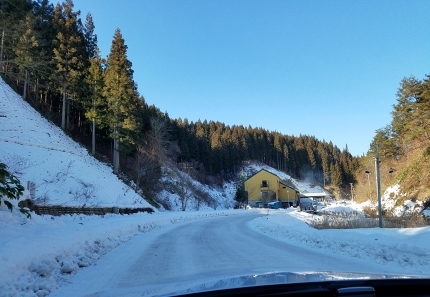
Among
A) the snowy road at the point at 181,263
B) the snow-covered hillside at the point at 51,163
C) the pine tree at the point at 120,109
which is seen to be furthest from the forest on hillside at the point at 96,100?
the snowy road at the point at 181,263

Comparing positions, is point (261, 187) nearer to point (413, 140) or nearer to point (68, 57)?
point (413, 140)

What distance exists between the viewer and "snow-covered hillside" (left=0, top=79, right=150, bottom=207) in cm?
2289

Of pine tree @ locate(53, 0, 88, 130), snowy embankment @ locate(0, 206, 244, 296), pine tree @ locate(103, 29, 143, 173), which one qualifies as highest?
pine tree @ locate(53, 0, 88, 130)

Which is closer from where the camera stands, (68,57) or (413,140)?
(413,140)

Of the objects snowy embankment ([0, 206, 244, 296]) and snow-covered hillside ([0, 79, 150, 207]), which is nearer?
snowy embankment ([0, 206, 244, 296])

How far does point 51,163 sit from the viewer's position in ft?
89.5

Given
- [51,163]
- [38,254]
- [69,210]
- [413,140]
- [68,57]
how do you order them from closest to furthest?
[38,254] → [69,210] → [51,163] → [413,140] → [68,57]

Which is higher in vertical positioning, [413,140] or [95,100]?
[95,100]

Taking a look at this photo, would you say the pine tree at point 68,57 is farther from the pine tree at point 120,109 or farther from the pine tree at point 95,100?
the pine tree at point 120,109

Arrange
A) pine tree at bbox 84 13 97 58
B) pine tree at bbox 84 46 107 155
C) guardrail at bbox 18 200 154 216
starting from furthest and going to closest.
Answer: pine tree at bbox 84 13 97 58, pine tree at bbox 84 46 107 155, guardrail at bbox 18 200 154 216

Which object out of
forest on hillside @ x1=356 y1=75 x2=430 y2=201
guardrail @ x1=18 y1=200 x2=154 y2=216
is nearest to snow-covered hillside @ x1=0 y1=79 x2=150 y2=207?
guardrail @ x1=18 y1=200 x2=154 y2=216

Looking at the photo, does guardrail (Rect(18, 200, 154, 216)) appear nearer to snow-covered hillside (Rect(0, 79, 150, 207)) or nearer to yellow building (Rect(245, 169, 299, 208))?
snow-covered hillside (Rect(0, 79, 150, 207))

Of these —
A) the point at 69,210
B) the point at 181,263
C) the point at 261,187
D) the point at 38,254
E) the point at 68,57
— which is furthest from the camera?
the point at 261,187

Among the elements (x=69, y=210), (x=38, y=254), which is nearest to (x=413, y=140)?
→ (x=69, y=210)
